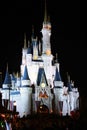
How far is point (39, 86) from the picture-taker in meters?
68.9

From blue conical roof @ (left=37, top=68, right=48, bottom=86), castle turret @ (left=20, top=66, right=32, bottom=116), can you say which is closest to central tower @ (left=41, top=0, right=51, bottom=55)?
blue conical roof @ (left=37, top=68, right=48, bottom=86)

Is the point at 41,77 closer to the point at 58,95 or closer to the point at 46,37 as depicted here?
the point at 58,95

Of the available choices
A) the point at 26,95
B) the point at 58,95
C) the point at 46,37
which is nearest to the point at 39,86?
the point at 26,95

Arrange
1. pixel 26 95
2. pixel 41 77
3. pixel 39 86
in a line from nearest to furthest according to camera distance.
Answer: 1. pixel 26 95
2. pixel 39 86
3. pixel 41 77

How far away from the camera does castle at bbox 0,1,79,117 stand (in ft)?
223

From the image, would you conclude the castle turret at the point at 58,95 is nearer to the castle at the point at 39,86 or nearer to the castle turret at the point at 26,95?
the castle at the point at 39,86

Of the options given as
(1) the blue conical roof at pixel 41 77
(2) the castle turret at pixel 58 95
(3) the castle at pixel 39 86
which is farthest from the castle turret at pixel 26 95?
(2) the castle turret at pixel 58 95

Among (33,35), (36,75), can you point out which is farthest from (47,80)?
Answer: (33,35)

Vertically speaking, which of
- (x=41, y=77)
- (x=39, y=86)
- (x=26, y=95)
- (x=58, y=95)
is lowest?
(x=26, y=95)

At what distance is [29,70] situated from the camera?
246ft

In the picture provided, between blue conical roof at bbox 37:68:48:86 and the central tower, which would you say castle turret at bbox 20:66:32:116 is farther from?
the central tower

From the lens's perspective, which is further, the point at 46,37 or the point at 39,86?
the point at 46,37

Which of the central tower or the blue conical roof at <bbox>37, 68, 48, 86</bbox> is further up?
the central tower

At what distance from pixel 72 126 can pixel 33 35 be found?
69089mm
